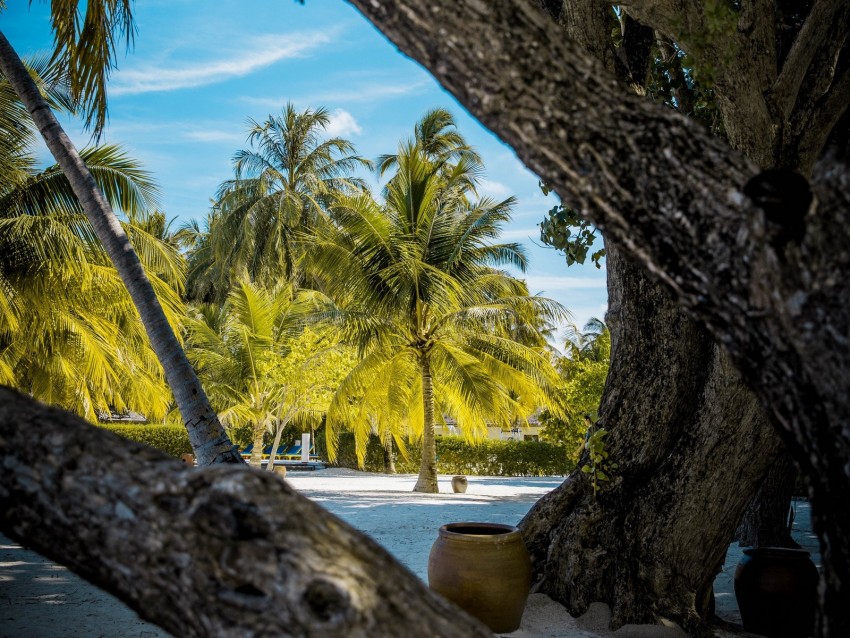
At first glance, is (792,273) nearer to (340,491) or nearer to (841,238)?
(841,238)

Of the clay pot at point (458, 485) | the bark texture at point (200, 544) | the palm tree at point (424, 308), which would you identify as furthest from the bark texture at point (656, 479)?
the clay pot at point (458, 485)

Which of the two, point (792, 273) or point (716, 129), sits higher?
point (716, 129)

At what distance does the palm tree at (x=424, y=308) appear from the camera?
51.6ft

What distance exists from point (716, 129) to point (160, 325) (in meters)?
4.78

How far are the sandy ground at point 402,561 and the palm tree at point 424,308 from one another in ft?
11.5

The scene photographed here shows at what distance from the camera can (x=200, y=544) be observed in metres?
A: 1.64

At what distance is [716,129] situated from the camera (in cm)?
577

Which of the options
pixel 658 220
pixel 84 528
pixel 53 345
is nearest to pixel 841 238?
pixel 658 220

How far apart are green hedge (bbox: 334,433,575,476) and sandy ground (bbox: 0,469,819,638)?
1145 cm

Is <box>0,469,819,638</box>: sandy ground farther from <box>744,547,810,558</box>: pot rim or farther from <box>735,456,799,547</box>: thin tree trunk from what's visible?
<box>744,547,810,558</box>: pot rim

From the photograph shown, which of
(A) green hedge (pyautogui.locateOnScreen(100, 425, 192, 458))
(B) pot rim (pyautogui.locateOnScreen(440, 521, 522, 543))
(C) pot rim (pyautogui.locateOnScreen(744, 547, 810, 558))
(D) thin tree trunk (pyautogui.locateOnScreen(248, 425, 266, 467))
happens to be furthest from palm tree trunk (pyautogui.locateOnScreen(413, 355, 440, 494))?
(A) green hedge (pyautogui.locateOnScreen(100, 425, 192, 458))

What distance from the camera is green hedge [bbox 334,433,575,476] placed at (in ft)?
81.1

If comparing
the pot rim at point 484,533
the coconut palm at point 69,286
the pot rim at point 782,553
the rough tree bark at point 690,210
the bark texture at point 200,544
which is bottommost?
the pot rim at point 782,553

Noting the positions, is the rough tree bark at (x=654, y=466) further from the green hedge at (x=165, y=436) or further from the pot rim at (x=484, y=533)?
the green hedge at (x=165, y=436)
